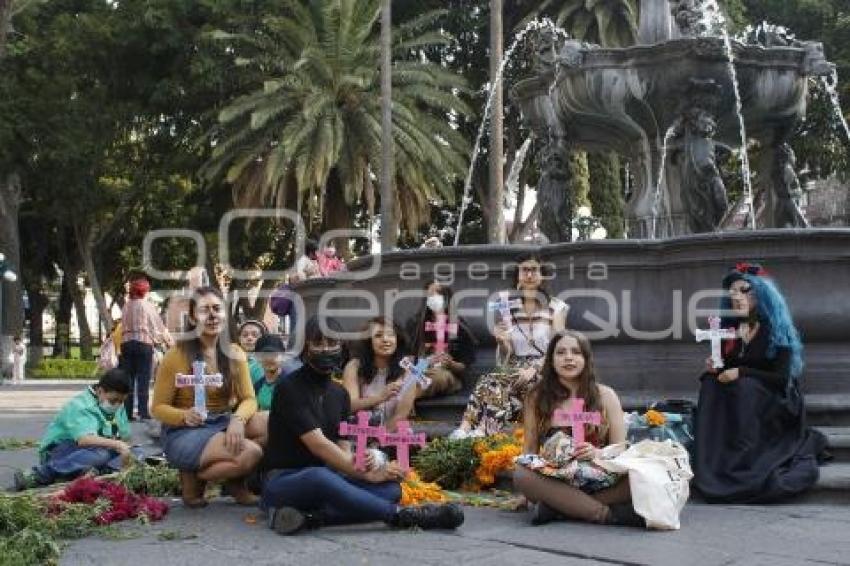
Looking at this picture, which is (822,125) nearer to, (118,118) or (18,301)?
(118,118)

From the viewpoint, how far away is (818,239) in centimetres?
785

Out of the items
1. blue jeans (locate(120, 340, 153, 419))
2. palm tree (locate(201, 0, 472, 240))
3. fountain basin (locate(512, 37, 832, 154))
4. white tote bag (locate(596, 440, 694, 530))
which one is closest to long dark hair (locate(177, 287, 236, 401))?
white tote bag (locate(596, 440, 694, 530))

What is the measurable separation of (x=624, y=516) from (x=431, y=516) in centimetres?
101

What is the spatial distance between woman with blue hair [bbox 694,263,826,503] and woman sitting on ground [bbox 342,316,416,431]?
2.16 meters

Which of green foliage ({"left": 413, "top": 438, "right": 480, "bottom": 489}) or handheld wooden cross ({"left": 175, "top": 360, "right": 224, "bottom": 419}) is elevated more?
handheld wooden cross ({"left": 175, "top": 360, "right": 224, "bottom": 419})

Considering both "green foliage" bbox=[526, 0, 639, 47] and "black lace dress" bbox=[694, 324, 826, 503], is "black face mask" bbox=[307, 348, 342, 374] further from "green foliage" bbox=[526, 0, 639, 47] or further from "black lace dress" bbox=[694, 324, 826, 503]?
"green foliage" bbox=[526, 0, 639, 47]

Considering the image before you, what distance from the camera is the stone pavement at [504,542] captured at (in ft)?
15.9

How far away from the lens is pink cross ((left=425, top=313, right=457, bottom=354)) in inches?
324

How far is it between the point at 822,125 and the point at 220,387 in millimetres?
22932

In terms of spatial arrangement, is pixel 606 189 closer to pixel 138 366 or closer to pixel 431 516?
pixel 138 366

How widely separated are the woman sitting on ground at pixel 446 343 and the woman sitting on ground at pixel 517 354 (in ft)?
1.59

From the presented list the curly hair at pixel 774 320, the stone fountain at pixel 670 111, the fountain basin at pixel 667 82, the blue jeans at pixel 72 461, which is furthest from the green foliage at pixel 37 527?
the fountain basin at pixel 667 82

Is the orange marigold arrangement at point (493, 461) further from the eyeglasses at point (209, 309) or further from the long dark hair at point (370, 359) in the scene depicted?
the eyeglasses at point (209, 309)

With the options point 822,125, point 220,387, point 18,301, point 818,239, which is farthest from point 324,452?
point 18,301
